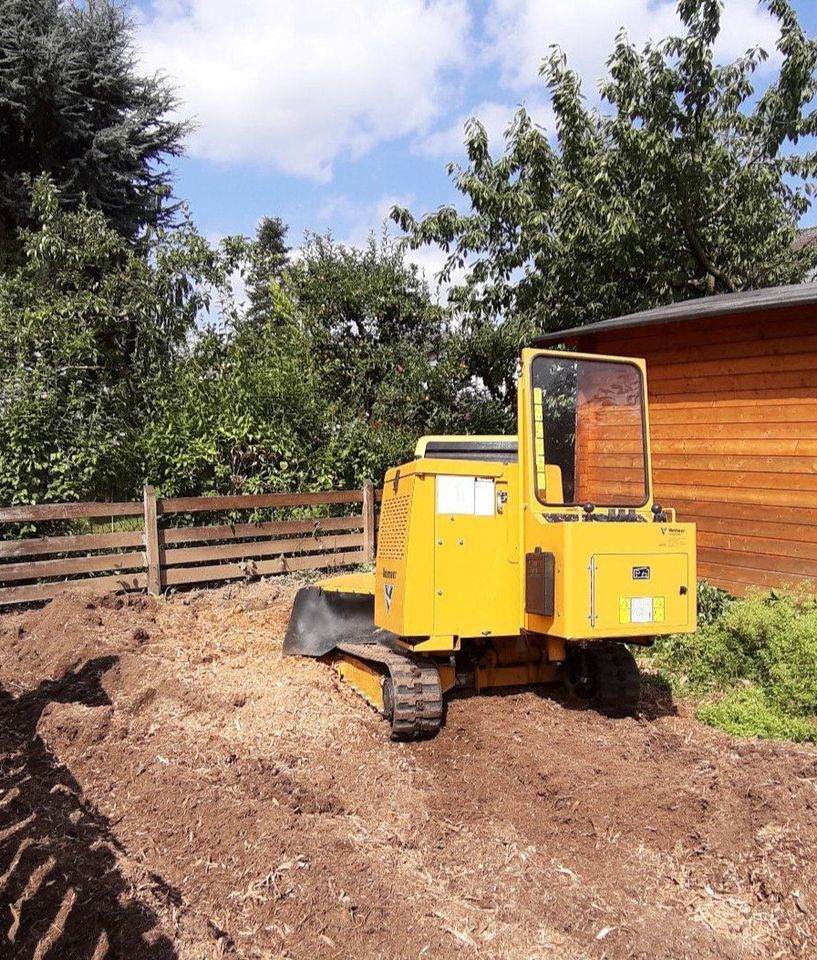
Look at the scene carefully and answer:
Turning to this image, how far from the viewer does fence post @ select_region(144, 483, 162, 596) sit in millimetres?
9570

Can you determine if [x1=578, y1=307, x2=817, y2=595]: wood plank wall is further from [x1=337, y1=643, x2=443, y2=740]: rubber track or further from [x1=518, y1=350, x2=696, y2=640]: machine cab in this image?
[x1=337, y1=643, x2=443, y2=740]: rubber track

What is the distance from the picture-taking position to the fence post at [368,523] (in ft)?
38.0

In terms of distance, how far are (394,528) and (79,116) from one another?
43.3 feet

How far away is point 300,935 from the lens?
10.1 ft

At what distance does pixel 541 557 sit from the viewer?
4832mm

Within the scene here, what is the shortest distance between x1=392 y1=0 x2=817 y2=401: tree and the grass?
298 inches

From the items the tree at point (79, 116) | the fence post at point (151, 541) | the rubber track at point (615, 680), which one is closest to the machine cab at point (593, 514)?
the rubber track at point (615, 680)

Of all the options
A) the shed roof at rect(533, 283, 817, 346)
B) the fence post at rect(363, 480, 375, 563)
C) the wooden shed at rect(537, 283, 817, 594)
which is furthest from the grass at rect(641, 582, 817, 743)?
the fence post at rect(363, 480, 375, 563)

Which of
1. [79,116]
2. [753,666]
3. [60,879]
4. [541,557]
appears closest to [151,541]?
[541,557]

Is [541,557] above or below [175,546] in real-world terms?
above

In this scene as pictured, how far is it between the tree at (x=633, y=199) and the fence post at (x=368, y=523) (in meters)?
3.66

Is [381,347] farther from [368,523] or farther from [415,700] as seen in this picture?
[415,700]

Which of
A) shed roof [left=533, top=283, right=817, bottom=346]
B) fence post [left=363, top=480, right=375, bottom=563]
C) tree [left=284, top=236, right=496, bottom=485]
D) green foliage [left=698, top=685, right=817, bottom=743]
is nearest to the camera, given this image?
green foliage [left=698, top=685, right=817, bottom=743]

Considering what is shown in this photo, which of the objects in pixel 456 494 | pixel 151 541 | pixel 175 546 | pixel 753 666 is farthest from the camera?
pixel 175 546
